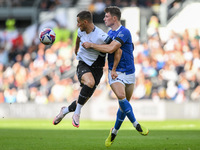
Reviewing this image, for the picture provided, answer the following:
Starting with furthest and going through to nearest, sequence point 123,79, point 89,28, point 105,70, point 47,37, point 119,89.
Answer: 1. point 105,70
2. point 47,37
3. point 89,28
4. point 123,79
5. point 119,89

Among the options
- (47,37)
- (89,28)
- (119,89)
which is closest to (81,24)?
(89,28)

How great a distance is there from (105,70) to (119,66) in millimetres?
12227

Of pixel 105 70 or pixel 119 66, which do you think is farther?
pixel 105 70

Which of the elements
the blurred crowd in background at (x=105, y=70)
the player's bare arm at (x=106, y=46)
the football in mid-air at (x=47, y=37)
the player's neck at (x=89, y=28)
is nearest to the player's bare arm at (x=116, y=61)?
the player's bare arm at (x=106, y=46)

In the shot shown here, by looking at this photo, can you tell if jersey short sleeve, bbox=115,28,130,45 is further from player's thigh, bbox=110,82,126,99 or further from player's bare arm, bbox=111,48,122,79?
player's thigh, bbox=110,82,126,99

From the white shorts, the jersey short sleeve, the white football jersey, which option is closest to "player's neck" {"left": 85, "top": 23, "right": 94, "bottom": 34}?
the white football jersey

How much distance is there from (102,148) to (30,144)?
1622 millimetres

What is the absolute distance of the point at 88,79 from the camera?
1018cm

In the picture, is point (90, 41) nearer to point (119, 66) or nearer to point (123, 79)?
point (119, 66)

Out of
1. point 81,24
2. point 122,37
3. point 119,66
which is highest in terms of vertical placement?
point 81,24

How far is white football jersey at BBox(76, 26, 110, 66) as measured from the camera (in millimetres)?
10180

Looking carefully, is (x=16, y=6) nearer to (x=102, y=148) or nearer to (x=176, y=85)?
(x=176, y=85)

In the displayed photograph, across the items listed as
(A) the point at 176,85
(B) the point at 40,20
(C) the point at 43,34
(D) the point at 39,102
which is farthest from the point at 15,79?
(C) the point at 43,34

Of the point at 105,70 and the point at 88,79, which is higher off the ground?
the point at 88,79
